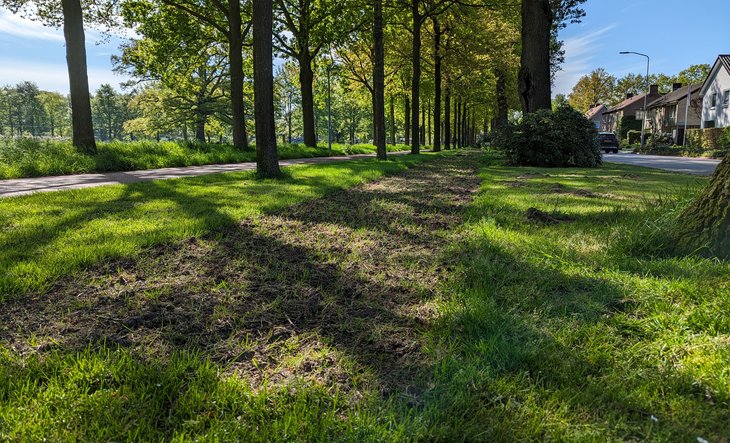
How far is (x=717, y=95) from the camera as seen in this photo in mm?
45469

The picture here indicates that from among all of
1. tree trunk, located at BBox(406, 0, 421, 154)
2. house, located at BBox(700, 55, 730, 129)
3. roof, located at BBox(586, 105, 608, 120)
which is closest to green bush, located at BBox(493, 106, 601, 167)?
tree trunk, located at BBox(406, 0, 421, 154)

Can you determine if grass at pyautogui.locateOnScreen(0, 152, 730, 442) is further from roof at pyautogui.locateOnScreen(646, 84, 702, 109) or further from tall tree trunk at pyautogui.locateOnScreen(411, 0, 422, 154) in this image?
roof at pyautogui.locateOnScreen(646, 84, 702, 109)

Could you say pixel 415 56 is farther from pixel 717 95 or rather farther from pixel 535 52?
pixel 717 95

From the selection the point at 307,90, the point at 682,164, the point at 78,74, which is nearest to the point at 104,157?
the point at 78,74

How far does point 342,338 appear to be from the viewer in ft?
7.72

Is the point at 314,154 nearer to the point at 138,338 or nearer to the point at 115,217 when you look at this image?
the point at 115,217

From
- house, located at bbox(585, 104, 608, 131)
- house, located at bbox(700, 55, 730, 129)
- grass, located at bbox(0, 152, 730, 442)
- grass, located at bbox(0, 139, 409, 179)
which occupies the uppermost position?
house, located at bbox(585, 104, 608, 131)

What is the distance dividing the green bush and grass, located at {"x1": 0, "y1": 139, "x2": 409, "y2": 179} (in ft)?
35.3

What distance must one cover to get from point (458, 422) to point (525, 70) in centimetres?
1591

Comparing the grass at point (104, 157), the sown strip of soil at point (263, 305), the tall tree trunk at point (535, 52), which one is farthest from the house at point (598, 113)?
the sown strip of soil at point (263, 305)

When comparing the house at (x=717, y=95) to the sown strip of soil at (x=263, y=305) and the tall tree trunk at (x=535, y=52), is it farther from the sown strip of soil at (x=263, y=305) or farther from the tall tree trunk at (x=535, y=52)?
the sown strip of soil at (x=263, y=305)

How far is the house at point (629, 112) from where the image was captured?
7388 centimetres

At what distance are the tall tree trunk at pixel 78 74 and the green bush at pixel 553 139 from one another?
1401cm

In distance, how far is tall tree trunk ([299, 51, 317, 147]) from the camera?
2419 centimetres
